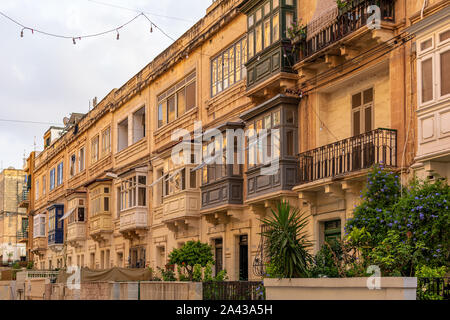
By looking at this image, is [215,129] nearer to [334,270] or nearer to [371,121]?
[371,121]

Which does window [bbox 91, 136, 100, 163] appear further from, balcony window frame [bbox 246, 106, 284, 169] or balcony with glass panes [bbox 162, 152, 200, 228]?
balcony window frame [bbox 246, 106, 284, 169]

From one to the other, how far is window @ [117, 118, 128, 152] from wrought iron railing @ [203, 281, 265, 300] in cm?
1930

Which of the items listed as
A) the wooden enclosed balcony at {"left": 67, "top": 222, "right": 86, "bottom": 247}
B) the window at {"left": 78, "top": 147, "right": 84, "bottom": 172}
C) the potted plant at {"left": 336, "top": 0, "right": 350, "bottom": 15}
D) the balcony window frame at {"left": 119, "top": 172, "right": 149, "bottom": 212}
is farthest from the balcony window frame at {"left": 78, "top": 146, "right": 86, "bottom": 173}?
the potted plant at {"left": 336, "top": 0, "right": 350, "bottom": 15}

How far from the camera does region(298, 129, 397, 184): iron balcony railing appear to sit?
1700 centimetres

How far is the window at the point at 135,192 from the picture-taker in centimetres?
3319

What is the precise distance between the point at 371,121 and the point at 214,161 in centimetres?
803

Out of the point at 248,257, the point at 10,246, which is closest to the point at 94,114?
the point at 248,257

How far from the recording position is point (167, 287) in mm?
21109

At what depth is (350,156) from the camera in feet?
60.4

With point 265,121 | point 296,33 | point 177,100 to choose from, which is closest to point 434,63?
point 296,33

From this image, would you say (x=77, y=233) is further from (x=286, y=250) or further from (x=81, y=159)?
(x=286, y=250)

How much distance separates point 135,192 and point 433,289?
867 inches

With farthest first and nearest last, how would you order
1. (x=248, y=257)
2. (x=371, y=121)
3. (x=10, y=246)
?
(x=10, y=246), (x=248, y=257), (x=371, y=121)

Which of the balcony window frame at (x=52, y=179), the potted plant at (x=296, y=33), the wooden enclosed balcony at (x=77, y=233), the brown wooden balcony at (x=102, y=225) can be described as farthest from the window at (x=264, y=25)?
the balcony window frame at (x=52, y=179)
